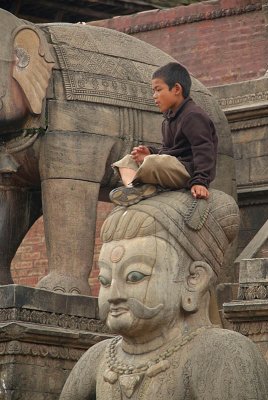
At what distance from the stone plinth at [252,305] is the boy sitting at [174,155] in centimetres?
183

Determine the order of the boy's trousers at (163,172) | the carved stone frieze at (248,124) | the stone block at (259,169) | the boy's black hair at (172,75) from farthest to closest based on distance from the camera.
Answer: the carved stone frieze at (248,124) < the stone block at (259,169) < the boy's black hair at (172,75) < the boy's trousers at (163,172)

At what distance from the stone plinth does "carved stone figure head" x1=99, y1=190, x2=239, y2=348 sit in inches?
85.0

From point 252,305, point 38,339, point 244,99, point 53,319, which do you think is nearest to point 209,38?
point 244,99

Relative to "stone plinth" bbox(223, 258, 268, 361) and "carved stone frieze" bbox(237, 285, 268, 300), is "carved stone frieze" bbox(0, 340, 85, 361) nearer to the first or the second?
"stone plinth" bbox(223, 258, 268, 361)

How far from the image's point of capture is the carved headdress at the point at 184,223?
8945mm

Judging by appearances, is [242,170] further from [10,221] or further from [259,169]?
[10,221]

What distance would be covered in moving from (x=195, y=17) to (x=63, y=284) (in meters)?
6.49

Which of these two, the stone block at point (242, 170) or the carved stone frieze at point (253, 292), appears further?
the stone block at point (242, 170)

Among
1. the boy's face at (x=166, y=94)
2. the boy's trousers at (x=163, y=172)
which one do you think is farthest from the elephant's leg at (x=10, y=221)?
the boy's trousers at (x=163, y=172)

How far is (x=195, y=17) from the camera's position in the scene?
18344 millimetres

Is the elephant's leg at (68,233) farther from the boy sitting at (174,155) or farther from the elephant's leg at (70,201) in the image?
the boy sitting at (174,155)

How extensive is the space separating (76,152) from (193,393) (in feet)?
14.6

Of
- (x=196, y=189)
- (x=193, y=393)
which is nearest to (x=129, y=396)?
(x=193, y=393)

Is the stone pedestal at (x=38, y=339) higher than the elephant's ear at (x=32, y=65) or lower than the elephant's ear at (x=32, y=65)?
lower
